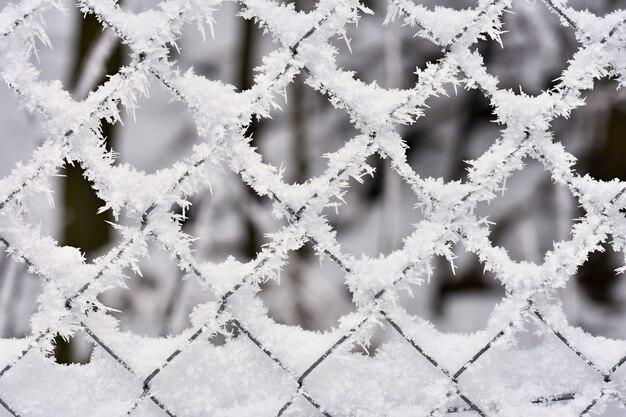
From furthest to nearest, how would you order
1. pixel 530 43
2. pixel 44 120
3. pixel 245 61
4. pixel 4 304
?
pixel 530 43, pixel 245 61, pixel 4 304, pixel 44 120

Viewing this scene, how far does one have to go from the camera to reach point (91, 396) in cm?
65

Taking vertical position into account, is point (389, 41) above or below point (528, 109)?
above

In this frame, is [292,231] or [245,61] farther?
[245,61]

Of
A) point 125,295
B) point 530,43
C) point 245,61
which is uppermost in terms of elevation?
point 530,43

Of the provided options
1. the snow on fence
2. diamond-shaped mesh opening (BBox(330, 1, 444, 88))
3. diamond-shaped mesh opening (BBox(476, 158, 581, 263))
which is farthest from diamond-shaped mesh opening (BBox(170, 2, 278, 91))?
the snow on fence

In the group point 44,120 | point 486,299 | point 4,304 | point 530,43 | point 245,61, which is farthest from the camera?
point 486,299

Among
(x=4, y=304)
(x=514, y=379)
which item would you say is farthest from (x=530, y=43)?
(x=514, y=379)

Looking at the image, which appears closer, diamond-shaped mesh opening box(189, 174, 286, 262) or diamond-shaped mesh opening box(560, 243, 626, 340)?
diamond-shaped mesh opening box(189, 174, 286, 262)

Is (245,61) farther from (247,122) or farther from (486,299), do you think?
(247,122)

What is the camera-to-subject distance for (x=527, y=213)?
3.10 meters

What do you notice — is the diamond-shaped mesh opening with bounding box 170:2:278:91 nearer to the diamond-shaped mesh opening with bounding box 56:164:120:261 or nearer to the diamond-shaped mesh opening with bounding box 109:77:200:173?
the diamond-shaped mesh opening with bounding box 109:77:200:173

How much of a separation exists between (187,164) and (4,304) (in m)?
1.58

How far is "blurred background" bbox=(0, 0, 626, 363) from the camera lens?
8.58 feet

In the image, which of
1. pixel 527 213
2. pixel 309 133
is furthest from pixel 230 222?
pixel 527 213
